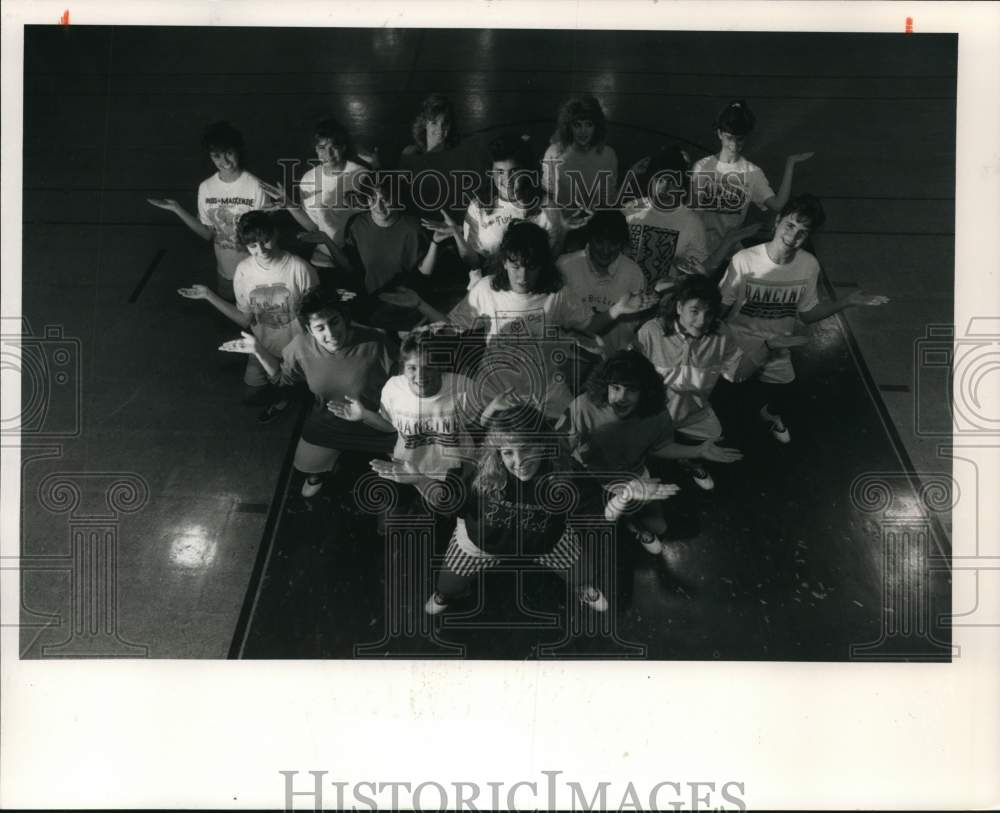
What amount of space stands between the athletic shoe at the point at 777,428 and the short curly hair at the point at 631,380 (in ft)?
1.29

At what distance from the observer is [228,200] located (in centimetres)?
324

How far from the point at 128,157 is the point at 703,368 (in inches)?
85.3

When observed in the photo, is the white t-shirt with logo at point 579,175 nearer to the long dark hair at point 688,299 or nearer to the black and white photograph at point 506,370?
the black and white photograph at point 506,370

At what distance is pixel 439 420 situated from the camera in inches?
124

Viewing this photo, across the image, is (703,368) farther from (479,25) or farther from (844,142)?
(479,25)

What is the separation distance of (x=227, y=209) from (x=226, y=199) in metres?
0.03

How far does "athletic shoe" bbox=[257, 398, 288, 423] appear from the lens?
10.6ft

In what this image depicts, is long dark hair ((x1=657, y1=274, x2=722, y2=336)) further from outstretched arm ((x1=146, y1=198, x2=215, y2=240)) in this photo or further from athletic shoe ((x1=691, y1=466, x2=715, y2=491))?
outstretched arm ((x1=146, y1=198, x2=215, y2=240))

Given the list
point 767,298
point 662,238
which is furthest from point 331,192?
point 767,298

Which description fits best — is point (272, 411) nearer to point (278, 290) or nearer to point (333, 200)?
point (278, 290)

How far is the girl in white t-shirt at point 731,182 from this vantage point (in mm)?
3230

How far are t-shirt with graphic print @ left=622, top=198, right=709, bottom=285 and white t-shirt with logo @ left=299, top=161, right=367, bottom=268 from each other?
948mm

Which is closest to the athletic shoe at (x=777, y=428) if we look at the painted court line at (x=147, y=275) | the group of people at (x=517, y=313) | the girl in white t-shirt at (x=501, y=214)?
the group of people at (x=517, y=313)

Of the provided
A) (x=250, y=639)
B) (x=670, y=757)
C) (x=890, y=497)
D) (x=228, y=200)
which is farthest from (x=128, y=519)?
(x=890, y=497)
